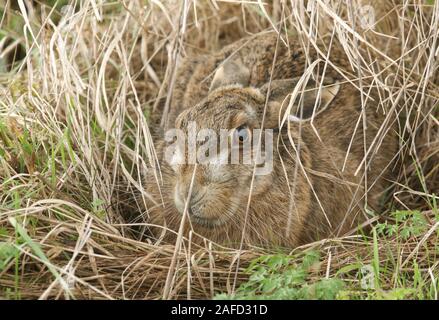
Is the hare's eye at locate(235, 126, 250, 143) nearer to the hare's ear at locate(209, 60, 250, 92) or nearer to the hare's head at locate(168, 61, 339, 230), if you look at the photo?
the hare's head at locate(168, 61, 339, 230)

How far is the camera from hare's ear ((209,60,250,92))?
5.06 m

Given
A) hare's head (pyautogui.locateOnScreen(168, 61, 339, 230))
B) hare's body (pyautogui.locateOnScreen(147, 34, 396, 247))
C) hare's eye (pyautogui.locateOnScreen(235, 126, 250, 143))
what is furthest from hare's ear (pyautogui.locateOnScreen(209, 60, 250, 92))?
hare's eye (pyautogui.locateOnScreen(235, 126, 250, 143))

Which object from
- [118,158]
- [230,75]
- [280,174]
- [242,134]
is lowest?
[280,174]

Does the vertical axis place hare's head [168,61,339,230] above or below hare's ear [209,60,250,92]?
below

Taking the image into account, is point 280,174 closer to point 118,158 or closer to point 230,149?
point 230,149

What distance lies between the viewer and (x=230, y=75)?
511 cm

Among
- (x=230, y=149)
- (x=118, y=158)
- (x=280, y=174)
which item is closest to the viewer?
(x=230, y=149)

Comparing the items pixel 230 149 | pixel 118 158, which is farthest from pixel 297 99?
pixel 118 158

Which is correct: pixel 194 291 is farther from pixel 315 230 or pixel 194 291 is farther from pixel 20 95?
pixel 20 95

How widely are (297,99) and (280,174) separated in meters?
0.55

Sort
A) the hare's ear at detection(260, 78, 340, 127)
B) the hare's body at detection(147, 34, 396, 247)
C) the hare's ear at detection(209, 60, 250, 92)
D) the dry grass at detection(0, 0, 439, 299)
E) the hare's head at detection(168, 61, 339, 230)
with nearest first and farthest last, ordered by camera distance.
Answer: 1. the dry grass at detection(0, 0, 439, 299)
2. the hare's head at detection(168, 61, 339, 230)
3. the hare's body at detection(147, 34, 396, 247)
4. the hare's ear at detection(260, 78, 340, 127)
5. the hare's ear at detection(209, 60, 250, 92)

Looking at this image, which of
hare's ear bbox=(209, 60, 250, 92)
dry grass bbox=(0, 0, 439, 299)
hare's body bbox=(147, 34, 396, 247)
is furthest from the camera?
hare's ear bbox=(209, 60, 250, 92)

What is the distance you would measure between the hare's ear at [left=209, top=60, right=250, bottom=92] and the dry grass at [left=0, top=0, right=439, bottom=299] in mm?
336
